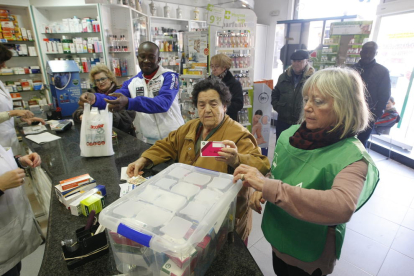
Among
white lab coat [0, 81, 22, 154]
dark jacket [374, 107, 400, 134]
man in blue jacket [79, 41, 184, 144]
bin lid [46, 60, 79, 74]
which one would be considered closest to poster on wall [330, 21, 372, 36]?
dark jacket [374, 107, 400, 134]

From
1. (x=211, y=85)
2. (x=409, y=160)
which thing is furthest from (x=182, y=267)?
(x=409, y=160)

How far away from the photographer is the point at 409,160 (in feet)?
13.4

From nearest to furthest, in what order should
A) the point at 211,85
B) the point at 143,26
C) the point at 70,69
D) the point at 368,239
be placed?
the point at 211,85
the point at 368,239
the point at 70,69
the point at 143,26

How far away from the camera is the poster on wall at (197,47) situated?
3.94 meters

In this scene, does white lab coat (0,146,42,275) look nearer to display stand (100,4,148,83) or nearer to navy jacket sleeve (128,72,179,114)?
navy jacket sleeve (128,72,179,114)

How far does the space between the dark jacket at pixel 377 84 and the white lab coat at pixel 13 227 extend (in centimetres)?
393

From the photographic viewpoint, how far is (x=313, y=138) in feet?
3.38

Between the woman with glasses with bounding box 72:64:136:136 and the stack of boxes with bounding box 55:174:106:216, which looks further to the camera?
the woman with glasses with bounding box 72:64:136:136

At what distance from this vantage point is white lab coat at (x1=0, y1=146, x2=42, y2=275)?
4.48ft

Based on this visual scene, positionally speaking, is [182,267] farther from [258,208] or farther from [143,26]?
[143,26]

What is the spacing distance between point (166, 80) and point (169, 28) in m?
4.60

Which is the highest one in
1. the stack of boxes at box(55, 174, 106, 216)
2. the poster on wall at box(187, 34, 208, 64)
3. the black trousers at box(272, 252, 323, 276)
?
the poster on wall at box(187, 34, 208, 64)

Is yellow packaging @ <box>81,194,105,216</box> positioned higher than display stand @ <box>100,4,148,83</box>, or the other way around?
display stand @ <box>100,4,148,83</box>

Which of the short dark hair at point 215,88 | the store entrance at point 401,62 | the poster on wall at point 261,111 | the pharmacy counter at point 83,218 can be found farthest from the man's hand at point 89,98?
the store entrance at point 401,62
